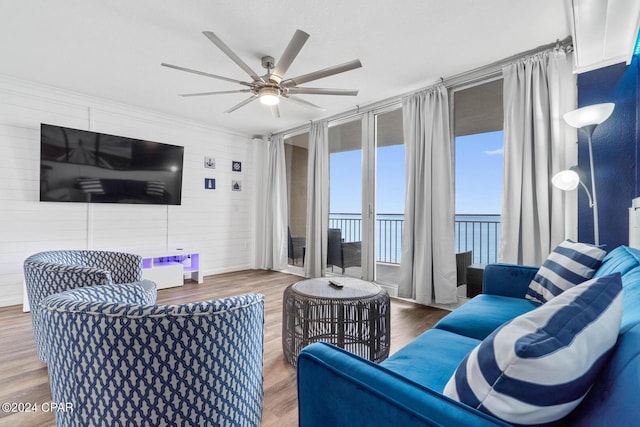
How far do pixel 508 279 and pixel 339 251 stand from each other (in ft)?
9.25

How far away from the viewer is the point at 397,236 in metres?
5.27

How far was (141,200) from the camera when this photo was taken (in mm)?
4098

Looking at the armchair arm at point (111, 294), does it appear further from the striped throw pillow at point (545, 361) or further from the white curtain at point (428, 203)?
the white curtain at point (428, 203)

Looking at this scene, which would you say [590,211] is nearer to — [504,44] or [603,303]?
[504,44]

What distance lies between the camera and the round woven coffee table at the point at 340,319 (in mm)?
1930

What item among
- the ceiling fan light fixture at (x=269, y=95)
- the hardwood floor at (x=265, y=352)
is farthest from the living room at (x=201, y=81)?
the hardwood floor at (x=265, y=352)

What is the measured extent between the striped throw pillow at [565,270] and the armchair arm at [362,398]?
4.36 ft

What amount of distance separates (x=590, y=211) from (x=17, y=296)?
18.5ft

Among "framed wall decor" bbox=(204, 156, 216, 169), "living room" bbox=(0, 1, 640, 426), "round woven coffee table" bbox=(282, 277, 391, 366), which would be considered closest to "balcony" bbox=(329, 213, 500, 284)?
"living room" bbox=(0, 1, 640, 426)

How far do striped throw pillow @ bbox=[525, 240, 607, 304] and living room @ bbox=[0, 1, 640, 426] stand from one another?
0.89 m

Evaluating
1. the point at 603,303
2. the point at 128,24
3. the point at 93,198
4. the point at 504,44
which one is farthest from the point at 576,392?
the point at 93,198

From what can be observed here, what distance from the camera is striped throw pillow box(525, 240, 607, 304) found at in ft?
5.11

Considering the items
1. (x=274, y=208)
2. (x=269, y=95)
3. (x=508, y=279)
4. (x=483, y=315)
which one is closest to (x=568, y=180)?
(x=508, y=279)

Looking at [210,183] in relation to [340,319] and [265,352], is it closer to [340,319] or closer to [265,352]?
[265,352]
